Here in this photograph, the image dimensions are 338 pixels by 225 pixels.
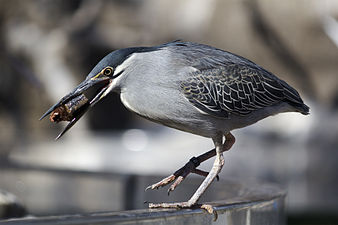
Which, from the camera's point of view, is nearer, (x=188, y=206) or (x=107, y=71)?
(x=188, y=206)

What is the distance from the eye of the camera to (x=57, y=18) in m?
13.5

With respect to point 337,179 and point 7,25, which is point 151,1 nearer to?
point 7,25

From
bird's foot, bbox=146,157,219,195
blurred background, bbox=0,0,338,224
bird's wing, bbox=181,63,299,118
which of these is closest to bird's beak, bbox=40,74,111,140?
bird's wing, bbox=181,63,299,118

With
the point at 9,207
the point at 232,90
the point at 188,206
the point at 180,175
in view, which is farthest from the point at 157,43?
the point at 188,206

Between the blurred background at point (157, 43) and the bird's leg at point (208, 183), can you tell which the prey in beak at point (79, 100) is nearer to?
the bird's leg at point (208, 183)

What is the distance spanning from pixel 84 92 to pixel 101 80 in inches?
4.5

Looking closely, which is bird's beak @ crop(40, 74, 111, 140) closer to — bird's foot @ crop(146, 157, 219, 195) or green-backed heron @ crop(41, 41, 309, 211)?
green-backed heron @ crop(41, 41, 309, 211)

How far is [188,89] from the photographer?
3.15 m

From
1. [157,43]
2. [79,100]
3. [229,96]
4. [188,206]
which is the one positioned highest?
[157,43]

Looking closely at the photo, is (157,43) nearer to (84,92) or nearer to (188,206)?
(84,92)

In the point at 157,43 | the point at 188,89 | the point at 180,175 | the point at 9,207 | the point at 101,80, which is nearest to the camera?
the point at 101,80

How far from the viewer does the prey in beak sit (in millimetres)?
2967

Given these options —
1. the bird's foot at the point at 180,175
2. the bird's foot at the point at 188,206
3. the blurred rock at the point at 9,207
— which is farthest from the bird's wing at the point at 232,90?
the blurred rock at the point at 9,207

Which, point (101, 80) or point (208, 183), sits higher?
point (101, 80)
